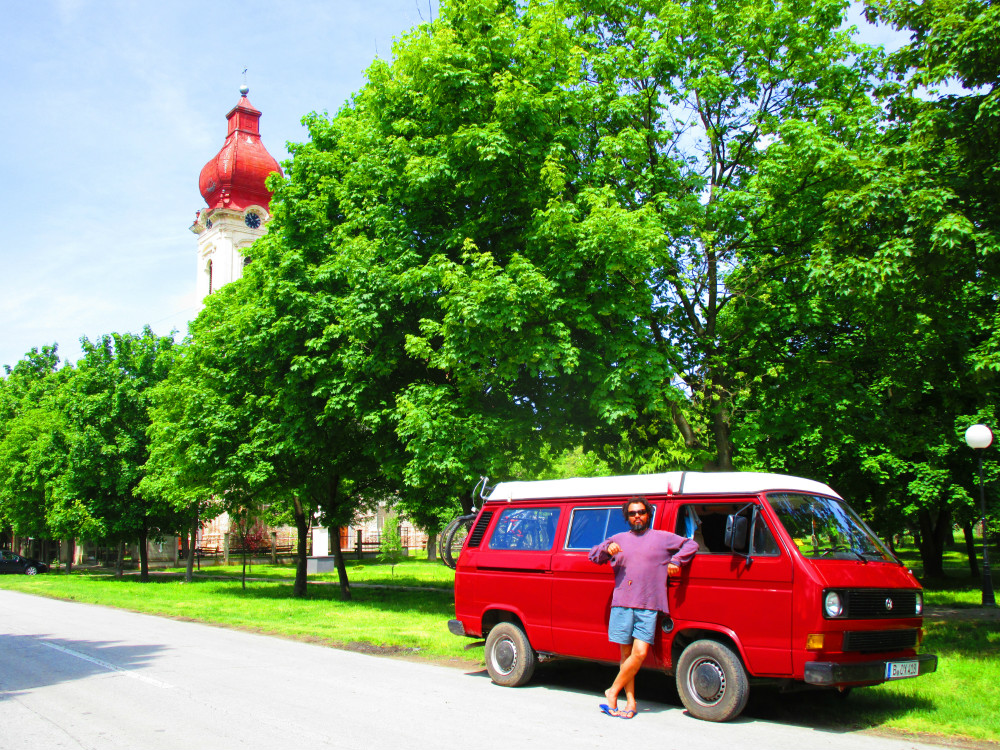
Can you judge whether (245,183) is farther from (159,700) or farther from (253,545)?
(159,700)

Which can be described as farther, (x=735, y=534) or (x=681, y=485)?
(x=681, y=485)

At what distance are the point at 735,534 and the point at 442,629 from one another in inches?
349

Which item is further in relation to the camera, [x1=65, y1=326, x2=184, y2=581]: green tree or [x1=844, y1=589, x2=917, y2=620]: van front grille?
[x1=65, y1=326, x2=184, y2=581]: green tree

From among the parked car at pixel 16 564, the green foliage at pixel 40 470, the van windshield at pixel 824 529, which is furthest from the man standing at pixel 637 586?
the parked car at pixel 16 564

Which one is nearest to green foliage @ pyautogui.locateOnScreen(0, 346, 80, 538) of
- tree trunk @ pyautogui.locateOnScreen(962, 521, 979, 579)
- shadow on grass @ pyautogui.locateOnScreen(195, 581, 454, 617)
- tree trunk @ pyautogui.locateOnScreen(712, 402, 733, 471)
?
shadow on grass @ pyautogui.locateOnScreen(195, 581, 454, 617)

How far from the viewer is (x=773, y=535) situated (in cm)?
722

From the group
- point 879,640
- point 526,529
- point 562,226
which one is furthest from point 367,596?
point 879,640

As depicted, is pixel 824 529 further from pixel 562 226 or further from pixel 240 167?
pixel 240 167

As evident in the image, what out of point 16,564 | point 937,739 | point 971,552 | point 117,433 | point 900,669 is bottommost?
point 16,564

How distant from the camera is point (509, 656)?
9.15 meters

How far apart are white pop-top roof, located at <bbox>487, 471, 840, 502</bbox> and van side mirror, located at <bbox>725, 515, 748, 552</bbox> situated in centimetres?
35

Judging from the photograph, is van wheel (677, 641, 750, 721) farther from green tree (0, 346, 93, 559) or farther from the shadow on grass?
green tree (0, 346, 93, 559)

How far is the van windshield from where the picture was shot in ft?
23.8

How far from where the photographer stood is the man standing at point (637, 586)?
7391 millimetres
